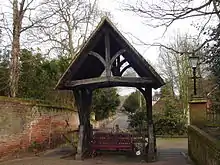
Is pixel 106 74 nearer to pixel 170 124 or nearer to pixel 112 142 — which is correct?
pixel 112 142

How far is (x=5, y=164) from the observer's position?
12148 millimetres

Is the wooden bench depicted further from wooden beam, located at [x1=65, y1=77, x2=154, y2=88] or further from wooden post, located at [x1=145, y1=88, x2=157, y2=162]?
wooden beam, located at [x1=65, y1=77, x2=154, y2=88]

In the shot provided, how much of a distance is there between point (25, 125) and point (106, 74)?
15.4 ft

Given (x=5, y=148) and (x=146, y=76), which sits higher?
(x=146, y=76)

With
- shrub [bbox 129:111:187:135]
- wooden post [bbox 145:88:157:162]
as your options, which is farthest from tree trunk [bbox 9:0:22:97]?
shrub [bbox 129:111:187:135]

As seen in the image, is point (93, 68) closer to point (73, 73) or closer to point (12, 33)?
point (73, 73)

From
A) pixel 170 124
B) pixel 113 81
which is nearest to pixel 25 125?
pixel 113 81

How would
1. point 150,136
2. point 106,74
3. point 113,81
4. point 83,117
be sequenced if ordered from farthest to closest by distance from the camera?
point 83,117, point 150,136, point 113,81, point 106,74

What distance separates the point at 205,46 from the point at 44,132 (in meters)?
9.79

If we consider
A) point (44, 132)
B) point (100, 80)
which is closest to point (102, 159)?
point (100, 80)

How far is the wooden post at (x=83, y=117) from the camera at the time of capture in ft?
46.6

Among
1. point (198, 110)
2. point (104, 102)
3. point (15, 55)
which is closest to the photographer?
point (198, 110)

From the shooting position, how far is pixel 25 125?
587 inches

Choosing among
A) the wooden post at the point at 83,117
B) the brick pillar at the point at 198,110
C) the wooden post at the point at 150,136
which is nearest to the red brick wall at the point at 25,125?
the wooden post at the point at 83,117
